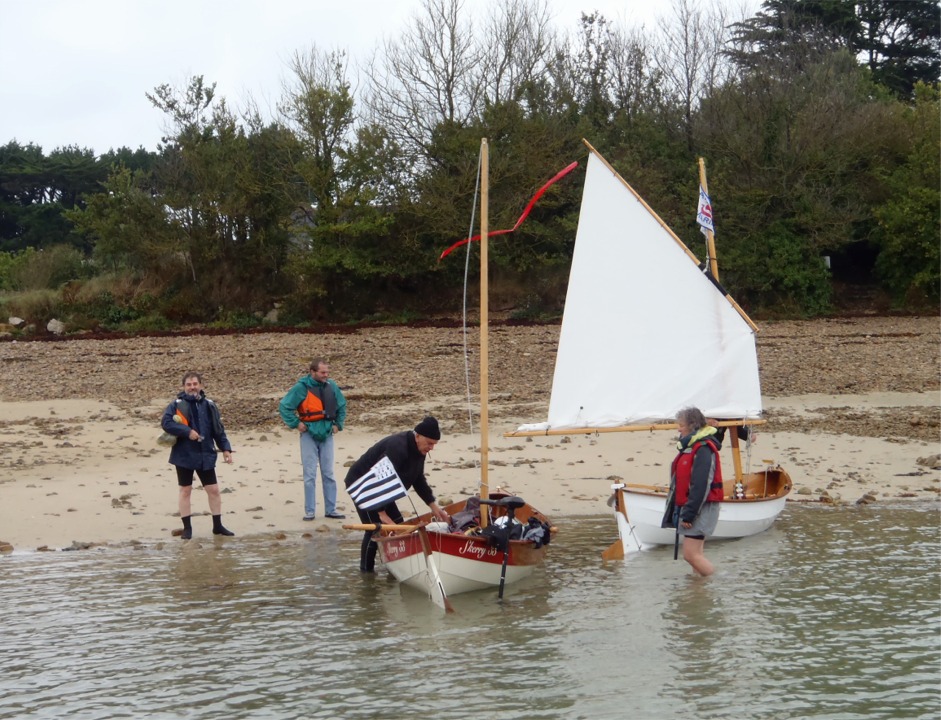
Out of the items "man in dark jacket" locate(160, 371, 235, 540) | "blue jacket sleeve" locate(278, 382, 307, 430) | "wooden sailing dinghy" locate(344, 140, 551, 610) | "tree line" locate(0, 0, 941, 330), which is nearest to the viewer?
"wooden sailing dinghy" locate(344, 140, 551, 610)

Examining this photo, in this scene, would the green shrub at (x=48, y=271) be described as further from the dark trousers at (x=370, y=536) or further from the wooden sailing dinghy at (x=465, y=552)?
the wooden sailing dinghy at (x=465, y=552)

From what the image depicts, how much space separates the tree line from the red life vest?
25.1 meters

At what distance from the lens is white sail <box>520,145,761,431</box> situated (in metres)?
12.1

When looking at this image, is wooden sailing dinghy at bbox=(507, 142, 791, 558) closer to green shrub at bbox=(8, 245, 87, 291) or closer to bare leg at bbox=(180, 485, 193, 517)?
bare leg at bbox=(180, 485, 193, 517)

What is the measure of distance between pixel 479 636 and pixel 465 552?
96 cm

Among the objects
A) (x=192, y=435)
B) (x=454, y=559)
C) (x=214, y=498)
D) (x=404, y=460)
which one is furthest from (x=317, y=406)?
(x=454, y=559)

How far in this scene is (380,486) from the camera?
9.83 metres

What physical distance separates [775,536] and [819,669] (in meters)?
4.21

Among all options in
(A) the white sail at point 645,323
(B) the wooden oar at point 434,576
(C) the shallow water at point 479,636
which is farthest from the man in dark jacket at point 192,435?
(A) the white sail at point 645,323

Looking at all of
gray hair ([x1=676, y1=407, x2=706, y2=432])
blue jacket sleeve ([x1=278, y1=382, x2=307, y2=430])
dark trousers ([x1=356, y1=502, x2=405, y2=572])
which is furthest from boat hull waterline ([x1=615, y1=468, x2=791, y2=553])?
blue jacket sleeve ([x1=278, y1=382, x2=307, y2=430])

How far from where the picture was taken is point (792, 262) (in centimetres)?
3512

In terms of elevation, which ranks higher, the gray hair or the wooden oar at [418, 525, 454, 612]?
the gray hair

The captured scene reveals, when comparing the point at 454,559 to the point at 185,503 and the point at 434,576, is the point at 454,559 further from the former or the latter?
the point at 185,503

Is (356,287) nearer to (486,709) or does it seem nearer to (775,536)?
(775,536)
